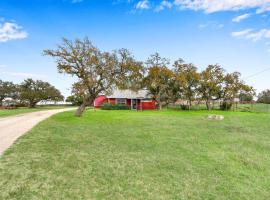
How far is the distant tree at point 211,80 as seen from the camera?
30.8 m

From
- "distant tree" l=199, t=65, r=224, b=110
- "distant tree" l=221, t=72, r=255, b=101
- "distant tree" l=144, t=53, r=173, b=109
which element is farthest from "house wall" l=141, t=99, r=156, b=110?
"distant tree" l=221, t=72, r=255, b=101

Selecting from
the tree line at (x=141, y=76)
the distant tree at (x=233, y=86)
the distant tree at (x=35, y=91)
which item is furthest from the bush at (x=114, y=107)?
the distant tree at (x=35, y=91)

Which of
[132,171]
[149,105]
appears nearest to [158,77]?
[149,105]

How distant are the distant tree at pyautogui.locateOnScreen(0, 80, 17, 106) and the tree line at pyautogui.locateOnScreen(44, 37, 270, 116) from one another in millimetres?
26405

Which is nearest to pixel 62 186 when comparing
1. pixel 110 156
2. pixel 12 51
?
pixel 110 156

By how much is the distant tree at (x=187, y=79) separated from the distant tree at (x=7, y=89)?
37.5 metres

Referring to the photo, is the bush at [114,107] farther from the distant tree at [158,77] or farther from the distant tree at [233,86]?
the distant tree at [233,86]

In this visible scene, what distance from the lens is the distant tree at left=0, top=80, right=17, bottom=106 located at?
43.9m

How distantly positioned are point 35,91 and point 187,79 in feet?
104

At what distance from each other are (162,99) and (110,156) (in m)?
28.1

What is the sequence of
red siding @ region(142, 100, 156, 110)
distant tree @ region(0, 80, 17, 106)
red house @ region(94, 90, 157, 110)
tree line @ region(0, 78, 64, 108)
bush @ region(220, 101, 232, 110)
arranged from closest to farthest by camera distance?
bush @ region(220, 101, 232, 110) < red house @ region(94, 90, 157, 110) < red siding @ region(142, 100, 156, 110) < tree line @ region(0, 78, 64, 108) < distant tree @ region(0, 80, 17, 106)

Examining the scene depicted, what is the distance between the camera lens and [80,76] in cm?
1703

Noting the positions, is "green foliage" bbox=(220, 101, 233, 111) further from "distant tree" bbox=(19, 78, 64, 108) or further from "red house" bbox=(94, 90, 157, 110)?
"distant tree" bbox=(19, 78, 64, 108)

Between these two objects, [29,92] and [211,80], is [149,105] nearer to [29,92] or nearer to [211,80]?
[211,80]
